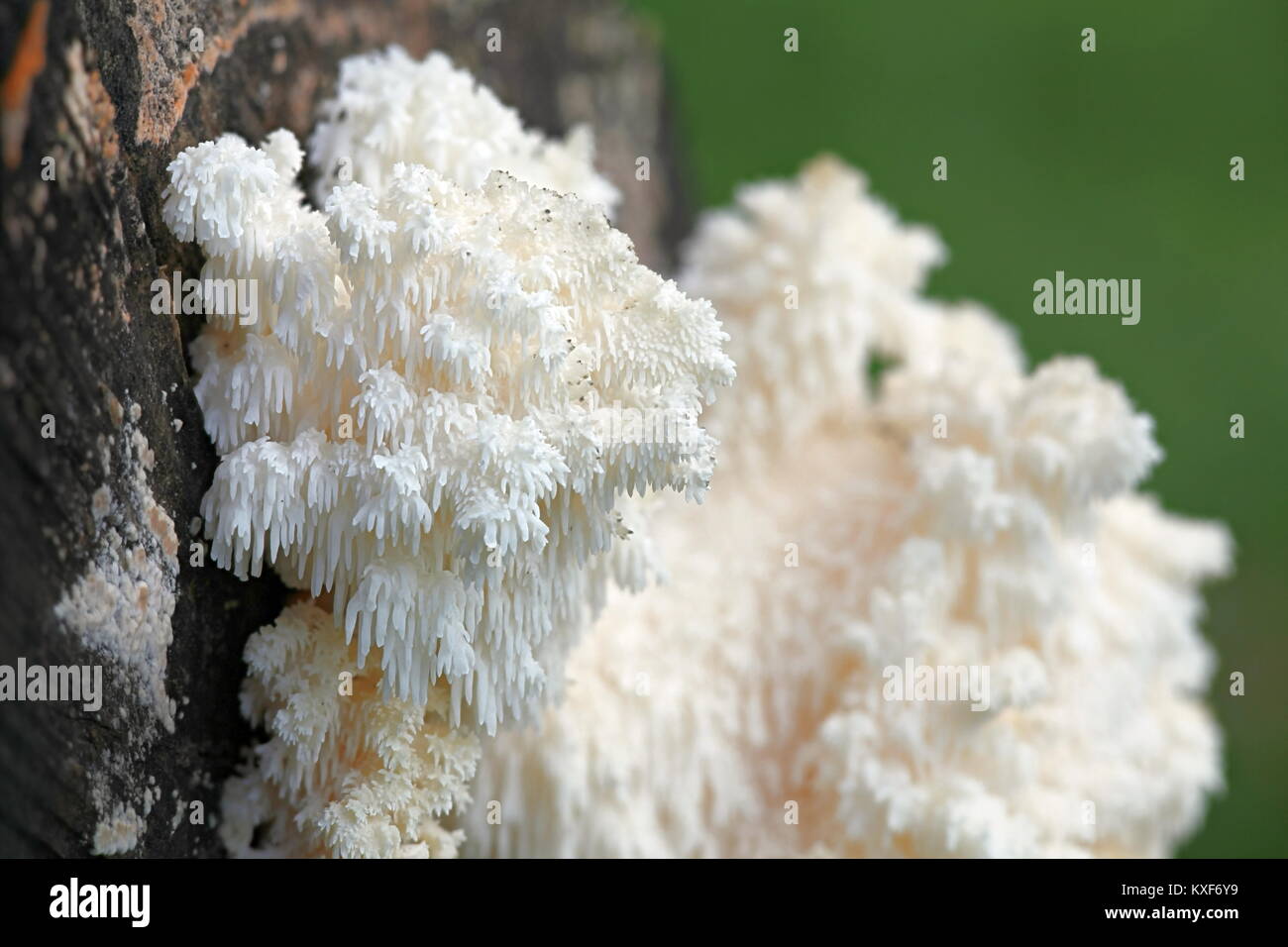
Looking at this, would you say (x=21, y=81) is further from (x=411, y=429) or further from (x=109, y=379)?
(x=411, y=429)

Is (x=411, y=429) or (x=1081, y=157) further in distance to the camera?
(x=1081, y=157)

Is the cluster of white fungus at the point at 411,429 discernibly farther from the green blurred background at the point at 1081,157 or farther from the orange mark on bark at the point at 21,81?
the green blurred background at the point at 1081,157

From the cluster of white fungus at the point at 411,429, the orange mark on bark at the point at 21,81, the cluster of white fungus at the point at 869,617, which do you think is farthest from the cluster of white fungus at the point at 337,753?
the orange mark on bark at the point at 21,81

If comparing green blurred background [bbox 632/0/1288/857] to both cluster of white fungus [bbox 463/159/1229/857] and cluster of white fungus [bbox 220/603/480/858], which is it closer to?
cluster of white fungus [bbox 463/159/1229/857]

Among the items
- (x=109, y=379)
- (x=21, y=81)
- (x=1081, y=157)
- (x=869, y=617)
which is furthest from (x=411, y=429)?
(x=1081, y=157)

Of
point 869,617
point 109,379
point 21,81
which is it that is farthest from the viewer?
point 869,617
